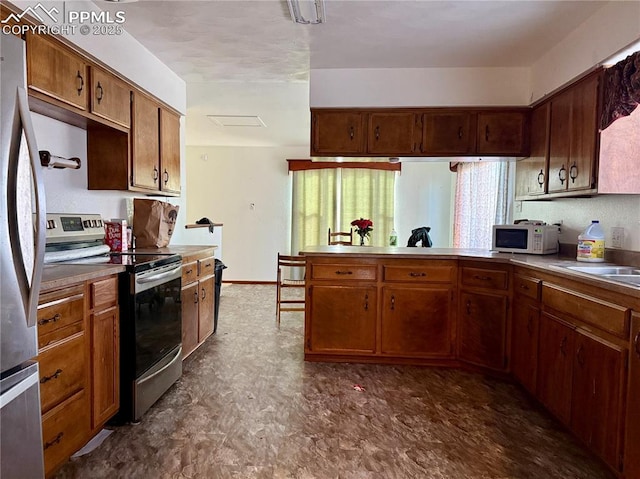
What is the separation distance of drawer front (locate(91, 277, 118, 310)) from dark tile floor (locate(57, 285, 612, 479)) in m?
0.73

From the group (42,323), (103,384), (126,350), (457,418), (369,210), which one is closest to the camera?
(42,323)

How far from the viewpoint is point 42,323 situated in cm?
150

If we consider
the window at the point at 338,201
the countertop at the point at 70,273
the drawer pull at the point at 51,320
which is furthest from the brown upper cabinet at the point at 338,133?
the window at the point at 338,201

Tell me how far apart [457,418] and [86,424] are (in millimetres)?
1975

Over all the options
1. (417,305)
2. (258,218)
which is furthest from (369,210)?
(417,305)

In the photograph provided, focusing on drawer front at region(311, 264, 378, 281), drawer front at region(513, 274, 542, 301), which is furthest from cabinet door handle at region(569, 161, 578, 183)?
drawer front at region(311, 264, 378, 281)

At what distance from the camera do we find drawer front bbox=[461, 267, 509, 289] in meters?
2.76

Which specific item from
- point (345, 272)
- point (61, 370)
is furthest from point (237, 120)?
point (61, 370)

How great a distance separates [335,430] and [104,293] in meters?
1.42

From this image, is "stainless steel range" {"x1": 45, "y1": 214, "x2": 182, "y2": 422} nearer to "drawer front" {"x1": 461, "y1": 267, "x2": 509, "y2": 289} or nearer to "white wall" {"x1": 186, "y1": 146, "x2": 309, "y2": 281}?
"drawer front" {"x1": 461, "y1": 267, "x2": 509, "y2": 289}

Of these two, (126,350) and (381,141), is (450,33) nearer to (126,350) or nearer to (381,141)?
(381,141)

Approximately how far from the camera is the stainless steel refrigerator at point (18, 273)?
3.61 feet

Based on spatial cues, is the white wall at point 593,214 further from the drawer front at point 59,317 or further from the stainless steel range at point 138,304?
the drawer front at point 59,317

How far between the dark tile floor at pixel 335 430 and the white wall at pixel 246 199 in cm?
358
